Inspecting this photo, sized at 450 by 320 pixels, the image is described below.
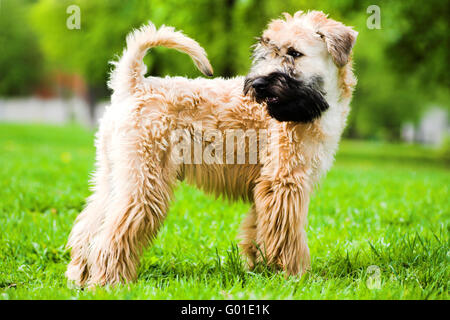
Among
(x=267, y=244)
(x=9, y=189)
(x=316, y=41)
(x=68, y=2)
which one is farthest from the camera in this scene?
(x=68, y=2)

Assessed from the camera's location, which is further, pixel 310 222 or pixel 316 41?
pixel 310 222

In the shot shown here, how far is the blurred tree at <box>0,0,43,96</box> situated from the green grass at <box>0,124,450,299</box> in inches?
900

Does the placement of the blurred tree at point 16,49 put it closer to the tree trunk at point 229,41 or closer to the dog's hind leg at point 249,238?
the tree trunk at point 229,41

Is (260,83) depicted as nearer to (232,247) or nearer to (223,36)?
(232,247)

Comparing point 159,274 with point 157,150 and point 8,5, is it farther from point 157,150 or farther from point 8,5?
point 8,5

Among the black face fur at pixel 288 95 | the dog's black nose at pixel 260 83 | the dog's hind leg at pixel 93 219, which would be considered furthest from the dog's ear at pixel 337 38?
the dog's hind leg at pixel 93 219

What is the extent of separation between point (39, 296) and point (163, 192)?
107 centimetres

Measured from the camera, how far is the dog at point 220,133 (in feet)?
10.4

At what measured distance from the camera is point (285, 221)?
3.32 metres

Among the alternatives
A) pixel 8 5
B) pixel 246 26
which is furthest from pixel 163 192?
pixel 8 5

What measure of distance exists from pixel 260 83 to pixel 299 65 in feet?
1.09

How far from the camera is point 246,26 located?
14.6 meters

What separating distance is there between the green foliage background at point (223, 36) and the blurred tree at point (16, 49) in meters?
0.06

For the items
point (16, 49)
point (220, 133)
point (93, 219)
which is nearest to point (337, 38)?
point (220, 133)
